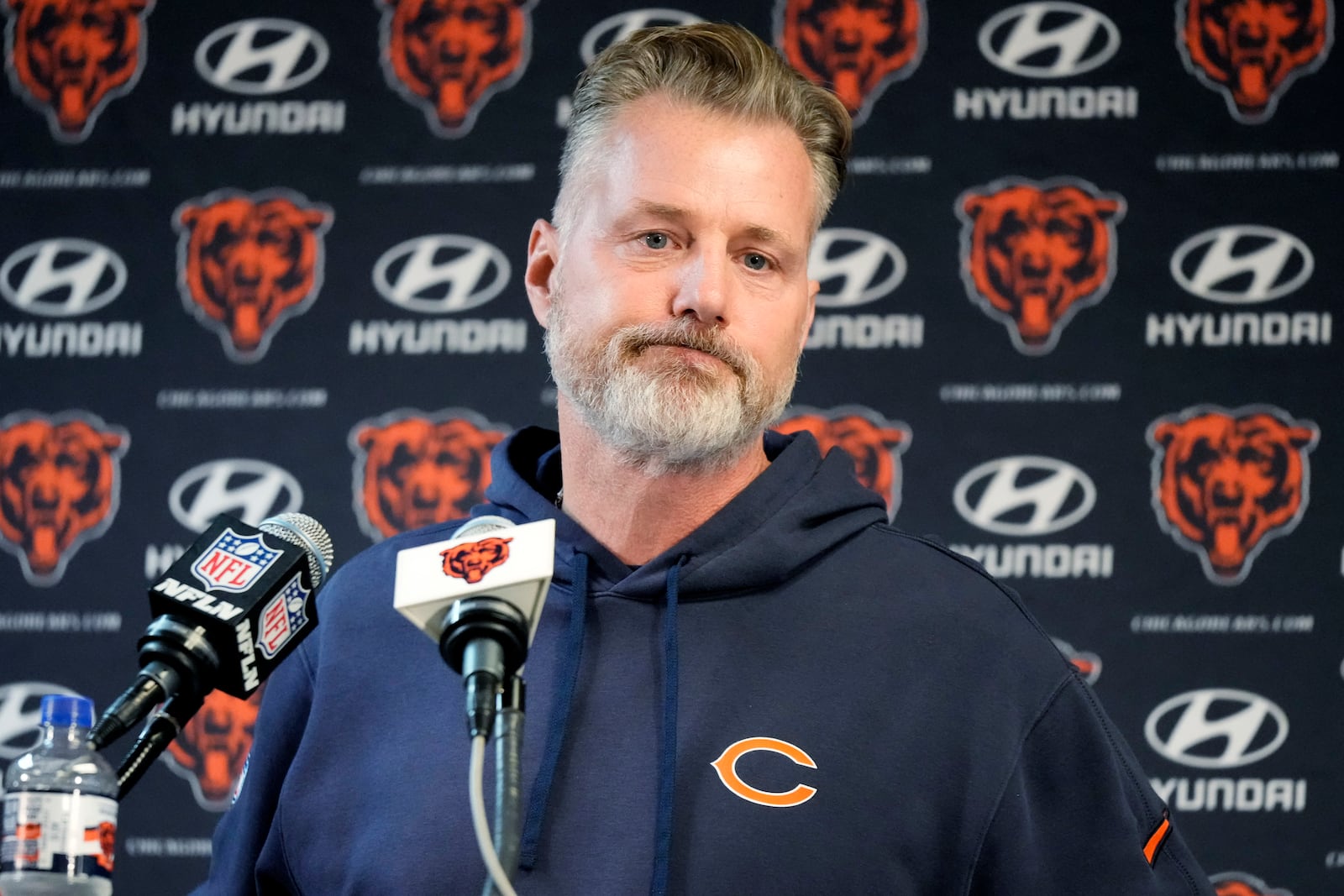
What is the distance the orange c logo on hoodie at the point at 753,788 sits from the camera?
1.33 metres

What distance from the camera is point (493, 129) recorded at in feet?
9.77

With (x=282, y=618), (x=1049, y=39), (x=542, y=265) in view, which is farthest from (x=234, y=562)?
(x=1049, y=39)

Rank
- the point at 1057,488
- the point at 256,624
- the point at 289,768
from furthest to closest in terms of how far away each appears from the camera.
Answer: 1. the point at 1057,488
2. the point at 289,768
3. the point at 256,624

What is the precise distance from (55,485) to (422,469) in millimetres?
701

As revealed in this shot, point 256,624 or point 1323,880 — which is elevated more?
point 256,624

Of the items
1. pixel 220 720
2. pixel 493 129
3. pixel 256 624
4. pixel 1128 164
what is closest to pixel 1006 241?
pixel 1128 164

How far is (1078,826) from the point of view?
1354 millimetres

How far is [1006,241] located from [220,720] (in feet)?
5.56

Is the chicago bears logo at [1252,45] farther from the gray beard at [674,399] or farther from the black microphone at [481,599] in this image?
the black microphone at [481,599]

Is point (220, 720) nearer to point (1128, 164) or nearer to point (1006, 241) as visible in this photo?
point (1006, 241)

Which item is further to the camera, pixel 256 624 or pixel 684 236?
pixel 684 236

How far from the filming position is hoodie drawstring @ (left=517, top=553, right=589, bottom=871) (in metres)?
1.31

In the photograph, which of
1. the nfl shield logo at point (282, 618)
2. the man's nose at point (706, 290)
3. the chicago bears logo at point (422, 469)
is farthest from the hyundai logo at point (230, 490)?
the nfl shield logo at point (282, 618)

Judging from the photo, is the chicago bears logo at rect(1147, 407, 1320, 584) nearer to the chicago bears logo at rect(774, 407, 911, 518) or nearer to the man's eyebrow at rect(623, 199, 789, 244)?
the chicago bears logo at rect(774, 407, 911, 518)
